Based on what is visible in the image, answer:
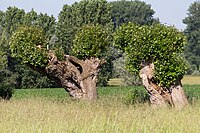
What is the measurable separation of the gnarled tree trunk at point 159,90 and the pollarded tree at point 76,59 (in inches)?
162

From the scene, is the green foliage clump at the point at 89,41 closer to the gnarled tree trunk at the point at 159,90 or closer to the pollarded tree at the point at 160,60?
the pollarded tree at the point at 160,60

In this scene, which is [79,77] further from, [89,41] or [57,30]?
[57,30]

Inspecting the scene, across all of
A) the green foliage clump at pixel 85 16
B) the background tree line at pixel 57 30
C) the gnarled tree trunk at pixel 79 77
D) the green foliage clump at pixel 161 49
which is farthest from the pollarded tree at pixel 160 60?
the green foliage clump at pixel 85 16

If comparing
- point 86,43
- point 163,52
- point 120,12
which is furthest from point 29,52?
point 120,12

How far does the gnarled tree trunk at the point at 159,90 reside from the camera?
1641 cm

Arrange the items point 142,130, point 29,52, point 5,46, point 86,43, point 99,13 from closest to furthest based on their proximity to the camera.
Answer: point 142,130
point 29,52
point 86,43
point 5,46
point 99,13

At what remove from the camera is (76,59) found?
2048cm

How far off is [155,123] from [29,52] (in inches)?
410

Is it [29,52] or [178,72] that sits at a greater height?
[29,52]

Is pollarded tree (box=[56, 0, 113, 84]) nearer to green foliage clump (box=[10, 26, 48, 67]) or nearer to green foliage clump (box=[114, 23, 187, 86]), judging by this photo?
green foliage clump (box=[10, 26, 48, 67])

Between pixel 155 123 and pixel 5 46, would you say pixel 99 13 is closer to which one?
pixel 5 46

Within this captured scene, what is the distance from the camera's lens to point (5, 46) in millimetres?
54281

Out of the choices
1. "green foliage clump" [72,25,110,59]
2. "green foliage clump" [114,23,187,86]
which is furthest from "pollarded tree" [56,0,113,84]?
"green foliage clump" [114,23,187,86]

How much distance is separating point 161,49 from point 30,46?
562cm
